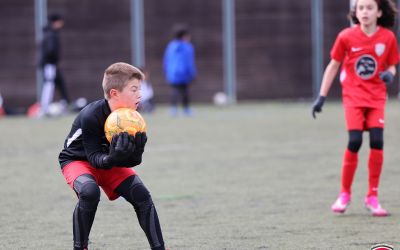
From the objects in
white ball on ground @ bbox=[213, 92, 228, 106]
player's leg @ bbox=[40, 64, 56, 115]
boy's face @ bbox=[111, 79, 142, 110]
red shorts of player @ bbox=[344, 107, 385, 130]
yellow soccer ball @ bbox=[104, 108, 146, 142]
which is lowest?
white ball on ground @ bbox=[213, 92, 228, 106]

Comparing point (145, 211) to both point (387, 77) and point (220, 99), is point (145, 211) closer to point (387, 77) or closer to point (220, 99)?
point (387, 77)

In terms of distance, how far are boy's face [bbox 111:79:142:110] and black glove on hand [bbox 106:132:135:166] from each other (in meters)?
0.32

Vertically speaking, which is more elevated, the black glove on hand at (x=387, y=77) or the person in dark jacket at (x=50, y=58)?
the black glove on hand at (x=387, y=77)

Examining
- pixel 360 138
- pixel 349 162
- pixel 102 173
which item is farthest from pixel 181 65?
pixel 102 173

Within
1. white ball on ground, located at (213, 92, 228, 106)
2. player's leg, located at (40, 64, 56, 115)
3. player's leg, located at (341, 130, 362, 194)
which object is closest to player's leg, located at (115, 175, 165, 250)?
player's leg, located at (341, 130, 362, 194)

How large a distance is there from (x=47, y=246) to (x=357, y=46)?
10.9 feet

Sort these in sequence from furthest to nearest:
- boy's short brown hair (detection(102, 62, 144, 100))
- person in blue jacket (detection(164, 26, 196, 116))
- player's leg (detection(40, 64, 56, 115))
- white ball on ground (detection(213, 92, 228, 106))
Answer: white ball on ground (detection(213, 92, 228, 106))
person in blue jacket (detection(164, 26, 196, 116))
player's leg (detection(40, 64, 56, 115))
boy's short brown hair (detection(102, 62, 144, 100))

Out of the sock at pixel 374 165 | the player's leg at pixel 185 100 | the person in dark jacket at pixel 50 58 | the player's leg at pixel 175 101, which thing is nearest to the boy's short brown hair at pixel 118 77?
the sock at pixel 374 165

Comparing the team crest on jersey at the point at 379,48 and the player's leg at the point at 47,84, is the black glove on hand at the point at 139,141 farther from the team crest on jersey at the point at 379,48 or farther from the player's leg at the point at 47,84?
the player's leg at the point at 47,84

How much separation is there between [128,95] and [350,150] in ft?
10.2

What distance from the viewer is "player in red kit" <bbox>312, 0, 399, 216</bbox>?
8438mm

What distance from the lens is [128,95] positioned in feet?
19.6

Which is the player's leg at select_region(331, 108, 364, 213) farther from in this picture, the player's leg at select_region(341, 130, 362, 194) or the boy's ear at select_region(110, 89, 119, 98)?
the boy's ear at select_region(110, 89, 119, 98)

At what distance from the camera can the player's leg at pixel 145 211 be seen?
608 cm
